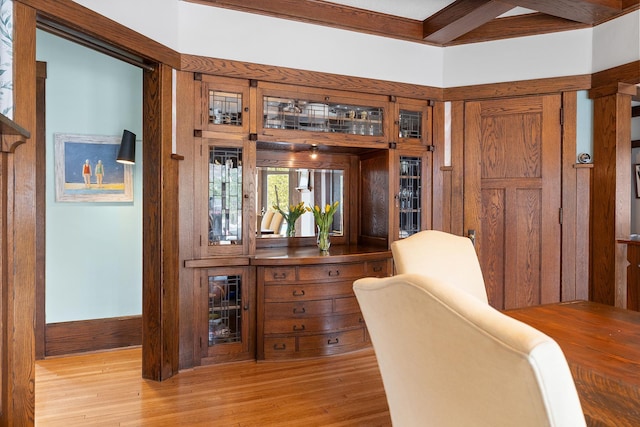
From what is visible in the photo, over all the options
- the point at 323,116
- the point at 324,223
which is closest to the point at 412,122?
the point at 323,116

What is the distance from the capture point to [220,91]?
10.2ft

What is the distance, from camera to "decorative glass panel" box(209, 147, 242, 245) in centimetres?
313

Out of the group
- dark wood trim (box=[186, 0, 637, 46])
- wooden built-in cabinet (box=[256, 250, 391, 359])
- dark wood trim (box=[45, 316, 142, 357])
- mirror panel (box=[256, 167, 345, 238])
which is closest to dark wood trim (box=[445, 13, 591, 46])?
dark wood trim (box=[186, 0, 637, 46])

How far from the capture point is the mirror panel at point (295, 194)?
12.0 feet

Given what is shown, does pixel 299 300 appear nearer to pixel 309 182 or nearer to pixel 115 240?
pixel 309 182

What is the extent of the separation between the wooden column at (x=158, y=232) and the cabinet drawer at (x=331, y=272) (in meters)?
0.99

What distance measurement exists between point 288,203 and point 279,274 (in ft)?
2.66

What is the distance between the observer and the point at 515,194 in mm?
3619

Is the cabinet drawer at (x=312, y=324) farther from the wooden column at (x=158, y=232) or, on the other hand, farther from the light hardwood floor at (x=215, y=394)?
the wooden column at (x=158, y=232)

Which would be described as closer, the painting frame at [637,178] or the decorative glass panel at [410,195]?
the decorative glass panel at [410,195]

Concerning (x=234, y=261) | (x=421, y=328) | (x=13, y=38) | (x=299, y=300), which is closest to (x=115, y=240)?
(x=234, y=261)

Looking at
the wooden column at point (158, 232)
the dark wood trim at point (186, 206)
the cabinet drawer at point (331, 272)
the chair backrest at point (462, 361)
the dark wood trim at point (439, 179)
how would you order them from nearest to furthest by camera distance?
the chair backrest at point (462, 361), the wooden column at point (158, 232), the dark wood trim at point (186, 206), the cabinet drawer at point (331, 272), the dark wood trim at point (439, 179)

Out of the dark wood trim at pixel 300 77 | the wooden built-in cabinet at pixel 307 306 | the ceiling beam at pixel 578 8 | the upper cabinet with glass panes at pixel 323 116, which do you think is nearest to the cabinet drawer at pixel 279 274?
the wooden built-in cabinet at pixel 307 306

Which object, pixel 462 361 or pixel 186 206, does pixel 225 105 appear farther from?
pixel 462 361
